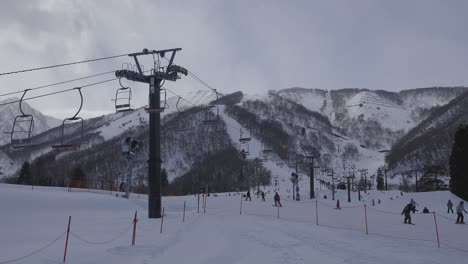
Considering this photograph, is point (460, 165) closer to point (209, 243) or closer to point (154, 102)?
point (154, 102)

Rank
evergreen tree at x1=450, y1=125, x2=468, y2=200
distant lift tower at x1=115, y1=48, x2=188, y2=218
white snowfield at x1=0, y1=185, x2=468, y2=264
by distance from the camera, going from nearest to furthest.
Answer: white snowfield at x1=0, y1=185, x2=468, y2=264, distant lift tower at x1=115, y1=48, x2=188, y2=218, evergreen tree at x1=450, y1=125, x2=468, y2=200

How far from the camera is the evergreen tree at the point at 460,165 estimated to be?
58816mm

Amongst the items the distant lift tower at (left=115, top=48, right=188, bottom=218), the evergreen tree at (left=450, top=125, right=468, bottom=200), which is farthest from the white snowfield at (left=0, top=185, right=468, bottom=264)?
the evergreen tree at (left=450, top=125, right=468, bottom=200)

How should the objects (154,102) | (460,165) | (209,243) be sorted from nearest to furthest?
(209,243) → (154,102) → (460,165)

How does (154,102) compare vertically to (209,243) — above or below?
above

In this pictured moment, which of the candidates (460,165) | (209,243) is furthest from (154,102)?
(460,165)

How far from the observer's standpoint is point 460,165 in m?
59.6

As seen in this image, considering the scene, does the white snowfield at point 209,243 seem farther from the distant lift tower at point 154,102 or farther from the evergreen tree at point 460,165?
the evergreen tree at point 460,165

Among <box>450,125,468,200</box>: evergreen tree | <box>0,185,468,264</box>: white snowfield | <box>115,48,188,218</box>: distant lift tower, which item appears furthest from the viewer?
<box>450,125,468,200</box>: evergreen tree

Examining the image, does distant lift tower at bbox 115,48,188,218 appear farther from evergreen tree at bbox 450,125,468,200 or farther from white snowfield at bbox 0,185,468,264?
evergreen tree at bbox 450,125,468,200

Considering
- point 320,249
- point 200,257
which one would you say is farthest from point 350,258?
point 200,257

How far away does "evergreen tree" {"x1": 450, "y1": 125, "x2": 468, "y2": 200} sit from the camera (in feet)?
193

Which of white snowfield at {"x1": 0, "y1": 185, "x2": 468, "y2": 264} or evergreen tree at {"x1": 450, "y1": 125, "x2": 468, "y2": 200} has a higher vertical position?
evergreen tree at {"x1": 450, "y1": 125, "x2": 468, "y2": 200}

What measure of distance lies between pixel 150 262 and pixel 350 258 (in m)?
6.47
